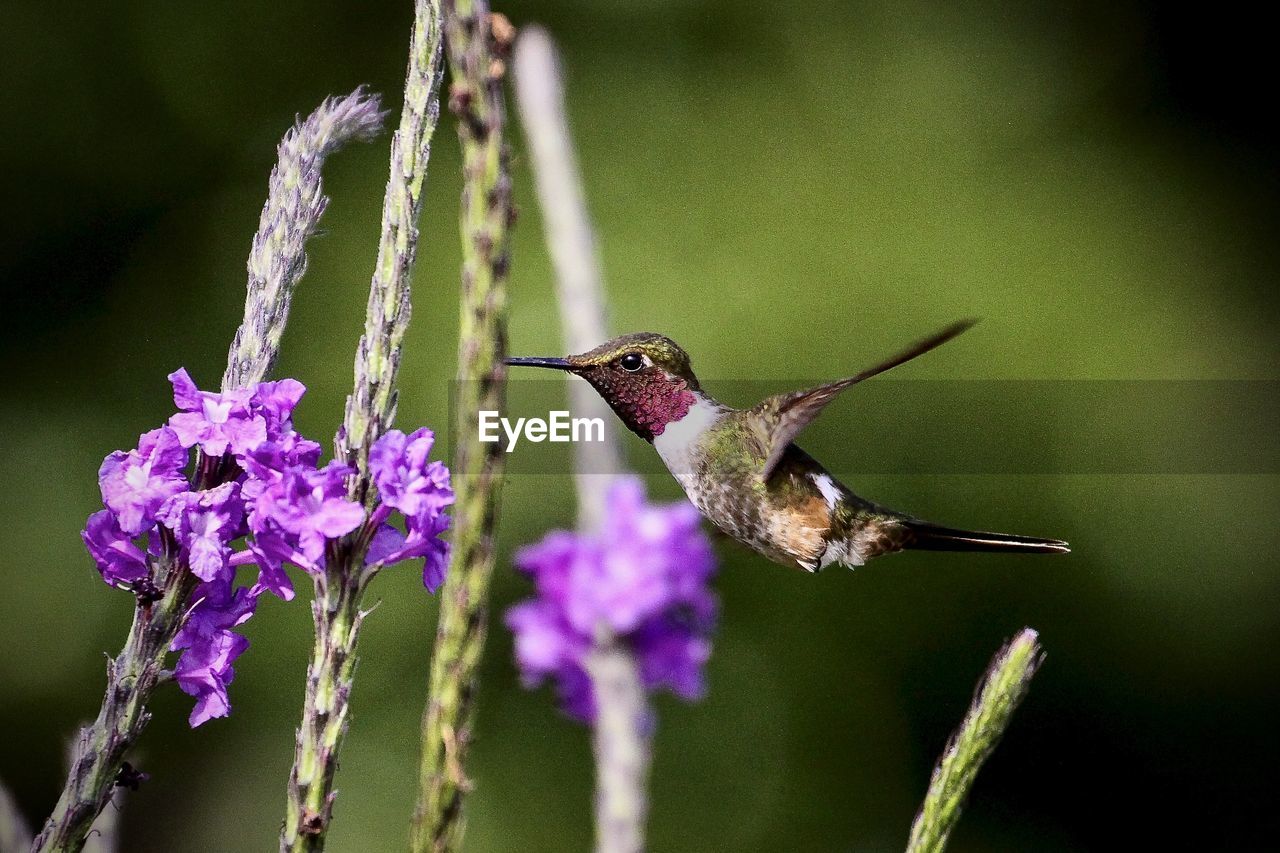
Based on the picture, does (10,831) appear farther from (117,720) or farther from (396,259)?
(396,259)

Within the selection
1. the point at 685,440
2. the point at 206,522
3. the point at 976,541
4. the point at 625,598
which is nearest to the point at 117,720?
the point at 206,522

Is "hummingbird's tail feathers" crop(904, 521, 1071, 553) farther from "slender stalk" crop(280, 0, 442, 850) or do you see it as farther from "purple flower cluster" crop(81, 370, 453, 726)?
"slender stalk" crop(280, 0, 442, 850)

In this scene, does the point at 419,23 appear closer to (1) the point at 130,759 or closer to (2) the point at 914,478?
(1) the point at 130,759

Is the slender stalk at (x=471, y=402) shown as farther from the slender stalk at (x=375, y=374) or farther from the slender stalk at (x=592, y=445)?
the slender stalk at (x=375, y=374)

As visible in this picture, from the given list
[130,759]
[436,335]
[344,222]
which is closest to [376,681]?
[436,335]

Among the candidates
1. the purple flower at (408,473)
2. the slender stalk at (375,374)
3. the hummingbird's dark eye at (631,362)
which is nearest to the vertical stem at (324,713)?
the slender stalk at (375,374)

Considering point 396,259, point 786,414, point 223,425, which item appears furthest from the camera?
point 786,414
